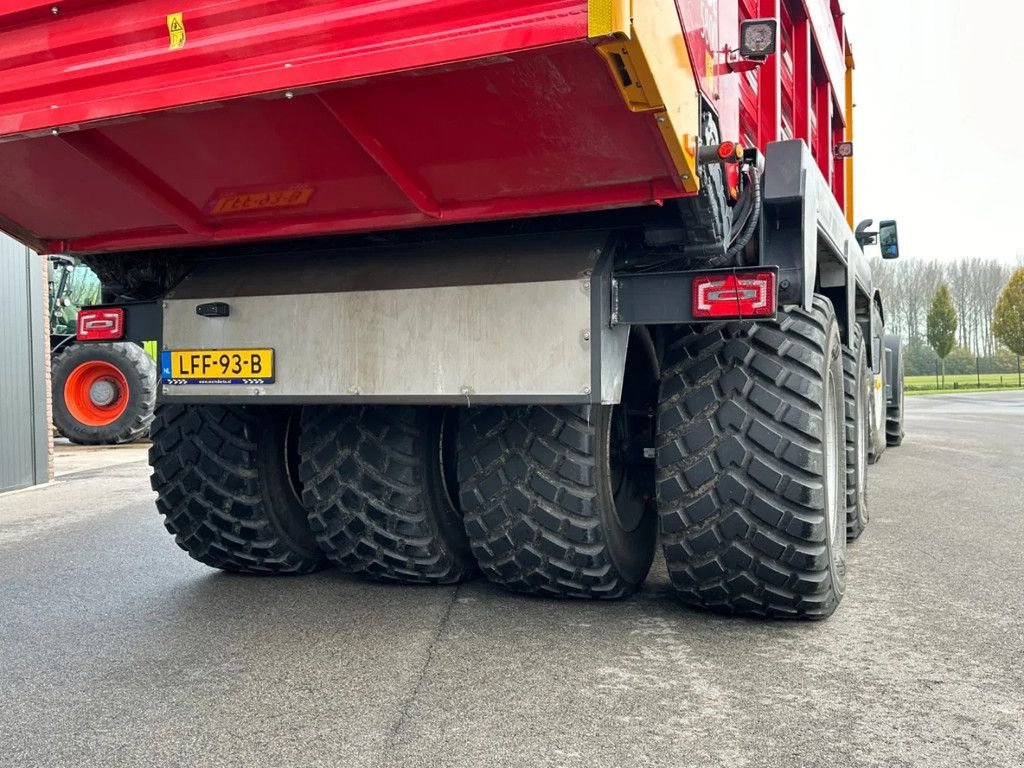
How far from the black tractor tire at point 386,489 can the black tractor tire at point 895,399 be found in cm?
759

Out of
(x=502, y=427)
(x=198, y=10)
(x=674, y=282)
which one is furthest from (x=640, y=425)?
(x=198, y=10)

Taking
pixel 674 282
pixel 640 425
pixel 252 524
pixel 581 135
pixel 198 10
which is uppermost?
pixel 198 10

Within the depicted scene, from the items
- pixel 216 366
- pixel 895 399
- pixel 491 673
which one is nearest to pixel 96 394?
pixel 216 366

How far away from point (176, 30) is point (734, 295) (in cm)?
179

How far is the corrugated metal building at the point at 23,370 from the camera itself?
7.78m

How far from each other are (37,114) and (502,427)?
70.8 inches

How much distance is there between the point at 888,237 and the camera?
758cm

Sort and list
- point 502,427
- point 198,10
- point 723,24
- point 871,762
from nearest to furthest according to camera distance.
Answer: point 871,762 < point 198,10 < point 723,24 < point 502,427

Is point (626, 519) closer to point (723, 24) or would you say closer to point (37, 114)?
point (723, 24)

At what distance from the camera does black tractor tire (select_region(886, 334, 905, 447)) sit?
9.94 meters

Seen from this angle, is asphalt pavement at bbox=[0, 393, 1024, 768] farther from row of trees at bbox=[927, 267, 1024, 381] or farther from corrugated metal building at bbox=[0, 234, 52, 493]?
row of trees at bbox=[927, 267, 1024, 381]

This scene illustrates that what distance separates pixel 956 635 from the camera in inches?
124

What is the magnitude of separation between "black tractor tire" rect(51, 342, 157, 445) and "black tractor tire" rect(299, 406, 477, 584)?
29.4 feet

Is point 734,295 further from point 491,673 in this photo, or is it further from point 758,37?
point 491,673
